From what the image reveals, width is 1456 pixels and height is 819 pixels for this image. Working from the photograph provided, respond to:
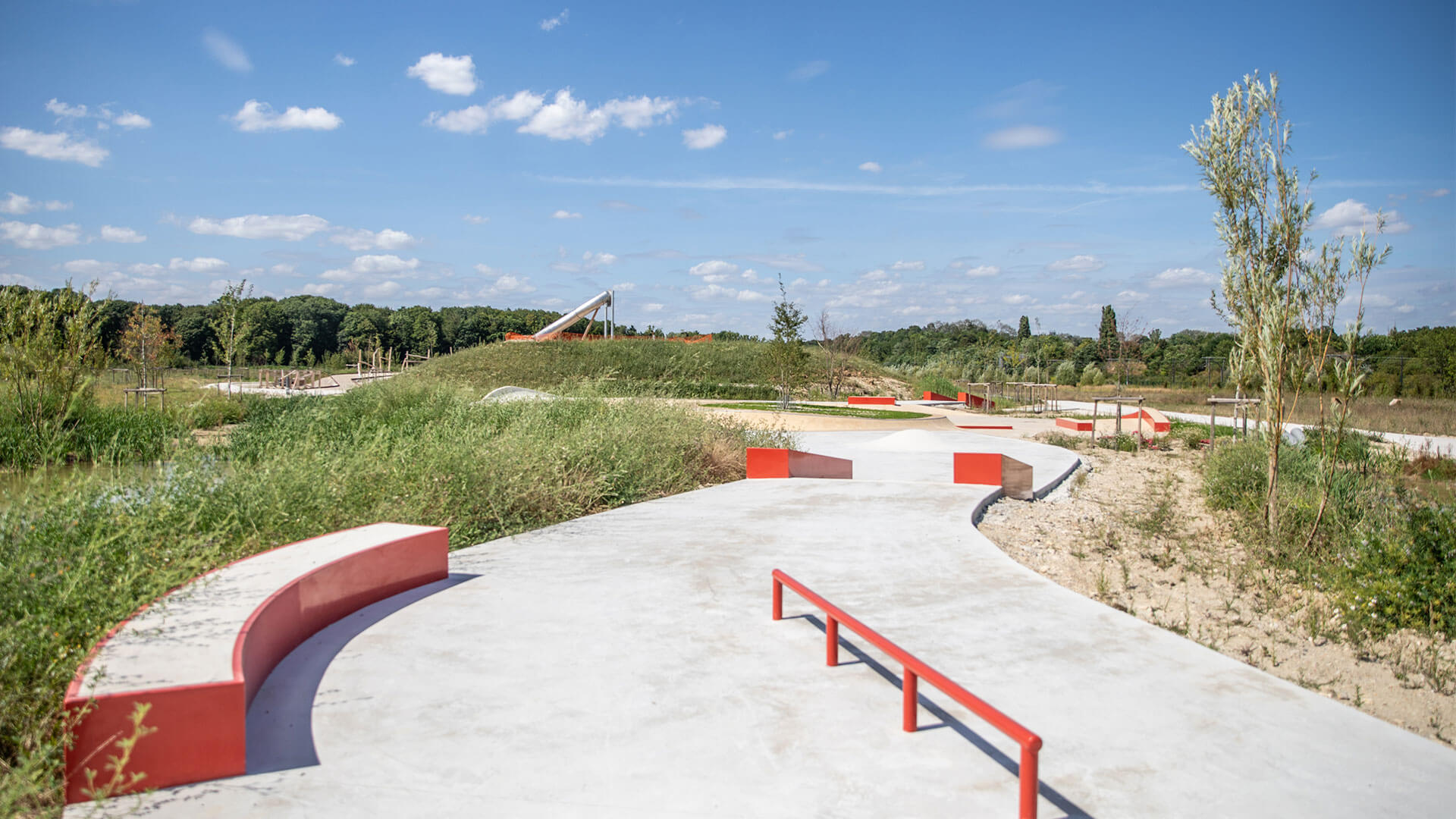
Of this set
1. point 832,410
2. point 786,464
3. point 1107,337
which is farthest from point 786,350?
point 1107,337

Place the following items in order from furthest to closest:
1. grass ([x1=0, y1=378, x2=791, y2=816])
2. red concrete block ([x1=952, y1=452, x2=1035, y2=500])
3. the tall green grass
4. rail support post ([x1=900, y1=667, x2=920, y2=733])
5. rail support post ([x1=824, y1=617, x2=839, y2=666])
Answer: red concrete block ([x1=952, y1=452, x2=1035, y2=500]) → the tall green grass → rail support post ([x1=824, y1=617, x2=839, y2=666]) → rail support post ([x1=900, y1=667, x2=920, y2=733]) → grass ([x1=0, y1=378, x2=791, y2=816])

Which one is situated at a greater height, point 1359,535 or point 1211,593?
point 1359,535

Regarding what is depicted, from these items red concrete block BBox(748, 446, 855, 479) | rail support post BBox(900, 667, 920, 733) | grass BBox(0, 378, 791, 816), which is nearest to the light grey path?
rail support post BBox(900, 667, 920, 733)

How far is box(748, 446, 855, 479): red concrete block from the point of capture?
11203 millimetres

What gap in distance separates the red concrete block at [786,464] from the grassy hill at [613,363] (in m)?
23.2

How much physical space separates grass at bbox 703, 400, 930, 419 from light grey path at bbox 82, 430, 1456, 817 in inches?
670

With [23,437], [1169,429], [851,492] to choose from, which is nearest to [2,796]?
[851,492]

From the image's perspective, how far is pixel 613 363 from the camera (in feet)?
131

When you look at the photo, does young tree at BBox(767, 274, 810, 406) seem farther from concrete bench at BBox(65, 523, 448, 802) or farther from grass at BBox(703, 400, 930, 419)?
concrete bench at BBox(65, 523, 448, 802)

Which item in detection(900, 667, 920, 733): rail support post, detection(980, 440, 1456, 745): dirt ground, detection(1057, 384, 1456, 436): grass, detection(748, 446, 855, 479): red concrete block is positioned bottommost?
detection(980, 440, 1456, 745): dirt ground

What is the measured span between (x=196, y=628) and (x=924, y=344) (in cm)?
7307

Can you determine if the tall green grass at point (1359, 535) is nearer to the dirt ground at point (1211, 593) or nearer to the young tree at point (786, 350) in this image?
the dirt ground at point (1211, 593)

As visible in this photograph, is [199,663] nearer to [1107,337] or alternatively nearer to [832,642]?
[832,642]

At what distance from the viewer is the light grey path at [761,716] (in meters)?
3.00
